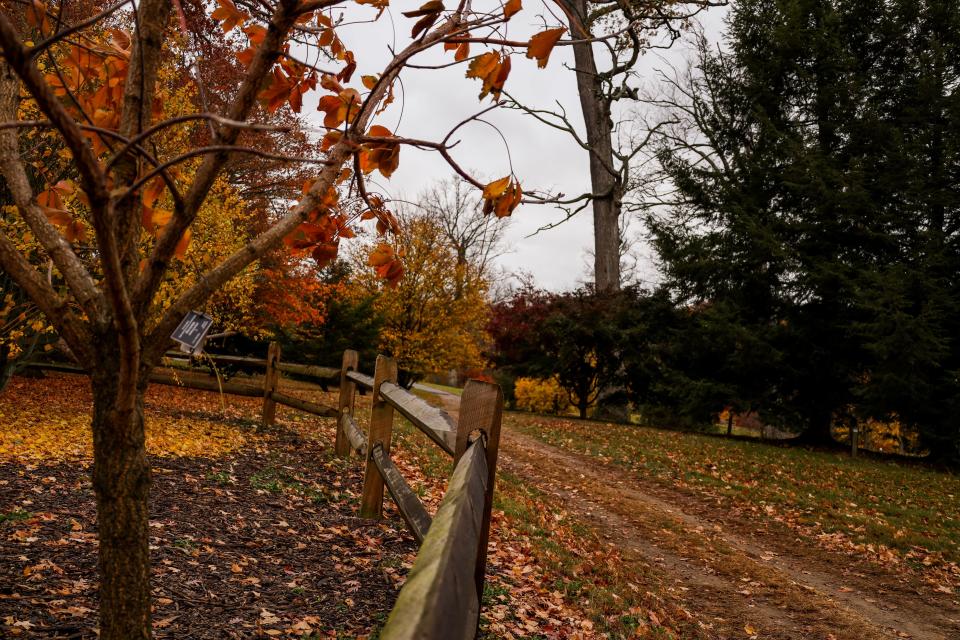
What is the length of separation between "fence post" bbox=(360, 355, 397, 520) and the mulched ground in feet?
0.47

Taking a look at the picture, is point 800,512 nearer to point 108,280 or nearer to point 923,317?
point 923,317

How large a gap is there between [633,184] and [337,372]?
49.3 ft

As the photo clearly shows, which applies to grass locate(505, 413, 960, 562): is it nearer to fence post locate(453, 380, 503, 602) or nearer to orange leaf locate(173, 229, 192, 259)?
fence post locate(453, 380, 503, 602)

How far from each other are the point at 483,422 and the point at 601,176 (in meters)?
19.0

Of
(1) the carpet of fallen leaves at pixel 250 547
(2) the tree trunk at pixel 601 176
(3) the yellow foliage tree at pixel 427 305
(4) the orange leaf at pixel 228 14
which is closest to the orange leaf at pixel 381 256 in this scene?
(4) the orange leaf at pixel 228 14

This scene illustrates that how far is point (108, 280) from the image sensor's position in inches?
60.0

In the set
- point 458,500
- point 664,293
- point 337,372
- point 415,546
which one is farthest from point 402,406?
point 664,293

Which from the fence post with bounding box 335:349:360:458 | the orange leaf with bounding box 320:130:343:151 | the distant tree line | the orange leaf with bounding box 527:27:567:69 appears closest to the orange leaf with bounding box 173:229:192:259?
the orange leaf with bounding box 320:130:343:151

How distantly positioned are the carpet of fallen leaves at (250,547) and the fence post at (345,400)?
21 cm

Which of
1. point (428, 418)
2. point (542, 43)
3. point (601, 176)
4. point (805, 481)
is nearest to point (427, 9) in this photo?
point (542, 43)

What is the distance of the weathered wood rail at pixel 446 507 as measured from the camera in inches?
33.2

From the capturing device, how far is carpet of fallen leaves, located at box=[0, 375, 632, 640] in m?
3.18

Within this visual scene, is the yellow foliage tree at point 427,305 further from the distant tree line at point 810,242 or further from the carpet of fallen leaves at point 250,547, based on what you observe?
the carpet of fallen leaves at point 250,547

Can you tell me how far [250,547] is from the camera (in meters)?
4.27
